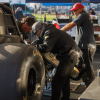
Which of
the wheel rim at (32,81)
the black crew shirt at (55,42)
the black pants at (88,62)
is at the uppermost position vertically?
the black crew shirt at (55,42)

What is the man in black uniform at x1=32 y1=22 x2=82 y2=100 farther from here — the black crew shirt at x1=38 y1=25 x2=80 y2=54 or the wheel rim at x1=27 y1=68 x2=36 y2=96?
the wheel rim at x1=27 y1=68 x2=36 y2=96

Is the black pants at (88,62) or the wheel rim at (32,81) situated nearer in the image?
the wheel rim at (32,81)

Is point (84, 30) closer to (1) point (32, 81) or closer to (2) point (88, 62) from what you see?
(2) point (88, 62)

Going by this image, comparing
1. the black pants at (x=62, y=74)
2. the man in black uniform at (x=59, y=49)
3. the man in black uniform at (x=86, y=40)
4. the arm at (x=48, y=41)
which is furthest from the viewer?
the man in black uniform at (x=86, y=40)

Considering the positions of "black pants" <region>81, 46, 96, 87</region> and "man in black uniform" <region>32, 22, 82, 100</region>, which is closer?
"man in black uniform" <region>32, 22, 82, 100</region>

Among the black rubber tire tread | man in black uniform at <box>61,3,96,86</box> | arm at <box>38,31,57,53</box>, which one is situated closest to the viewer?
the black rubber tire tread

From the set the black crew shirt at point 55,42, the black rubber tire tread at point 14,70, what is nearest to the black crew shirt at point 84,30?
the black crew shirt at point 55,42

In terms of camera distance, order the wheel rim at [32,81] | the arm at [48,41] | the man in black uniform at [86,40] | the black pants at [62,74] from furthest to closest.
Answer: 1. the man in black uniform at [86,40]
2. the black pants at [62,74]
3. the arm at [48,41]
4. the wheel rim at [32,81]

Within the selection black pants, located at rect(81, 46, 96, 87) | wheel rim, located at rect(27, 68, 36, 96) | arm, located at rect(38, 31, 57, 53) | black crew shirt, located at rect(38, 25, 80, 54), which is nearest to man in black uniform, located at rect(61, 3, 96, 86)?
black pants, located at rect(81, 46, 96, 87)

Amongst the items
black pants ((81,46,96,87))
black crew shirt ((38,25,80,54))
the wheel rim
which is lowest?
black pants ((81,46,96,87))

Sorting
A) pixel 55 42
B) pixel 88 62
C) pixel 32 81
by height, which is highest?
pixel 55 42

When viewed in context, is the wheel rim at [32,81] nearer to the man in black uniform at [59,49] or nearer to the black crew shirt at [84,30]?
the man in black uniform at [59,49]

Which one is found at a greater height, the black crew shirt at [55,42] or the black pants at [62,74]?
the black crew shirt at [55,42]

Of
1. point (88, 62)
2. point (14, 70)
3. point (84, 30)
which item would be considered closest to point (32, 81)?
point (14, 70)
